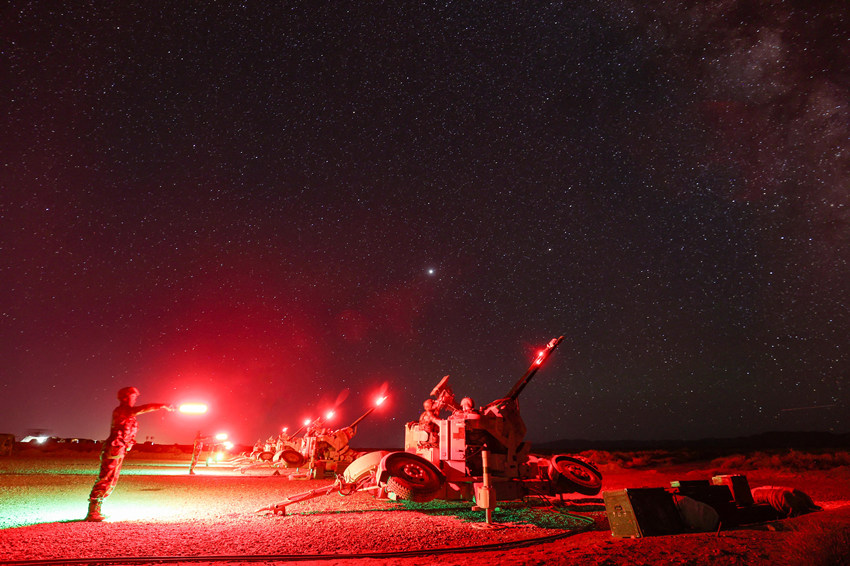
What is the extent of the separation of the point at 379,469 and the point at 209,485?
377 inches

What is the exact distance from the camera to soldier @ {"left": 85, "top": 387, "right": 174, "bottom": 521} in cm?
902

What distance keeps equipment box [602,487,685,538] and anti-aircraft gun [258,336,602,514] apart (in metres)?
3.49

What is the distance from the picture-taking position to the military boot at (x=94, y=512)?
28.8 feet

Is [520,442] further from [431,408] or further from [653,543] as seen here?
[653,543]

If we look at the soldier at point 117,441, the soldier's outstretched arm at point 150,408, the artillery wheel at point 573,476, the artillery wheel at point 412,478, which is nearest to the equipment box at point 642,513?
the artillery wheel at point 412,478

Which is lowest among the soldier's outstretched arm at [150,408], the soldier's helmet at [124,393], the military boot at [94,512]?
the military boot at [94,512]

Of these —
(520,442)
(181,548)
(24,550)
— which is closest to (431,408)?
(520,442)

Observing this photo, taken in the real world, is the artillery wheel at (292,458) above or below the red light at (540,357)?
below

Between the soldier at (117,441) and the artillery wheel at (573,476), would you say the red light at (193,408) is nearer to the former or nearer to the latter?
the soldier at (117,441)

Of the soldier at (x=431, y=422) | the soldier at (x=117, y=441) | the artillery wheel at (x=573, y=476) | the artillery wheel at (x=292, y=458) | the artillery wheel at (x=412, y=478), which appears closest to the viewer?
the soldier at (x=117, y=441)

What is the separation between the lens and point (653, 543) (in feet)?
23.0

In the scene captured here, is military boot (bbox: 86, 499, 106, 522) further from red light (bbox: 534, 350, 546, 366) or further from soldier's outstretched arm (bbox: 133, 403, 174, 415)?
red light (bbox: 534, 350, 546, 366)

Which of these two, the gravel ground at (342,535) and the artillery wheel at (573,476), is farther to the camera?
the artillery wheel at (573,476)

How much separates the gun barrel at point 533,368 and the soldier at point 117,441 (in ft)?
32.6
